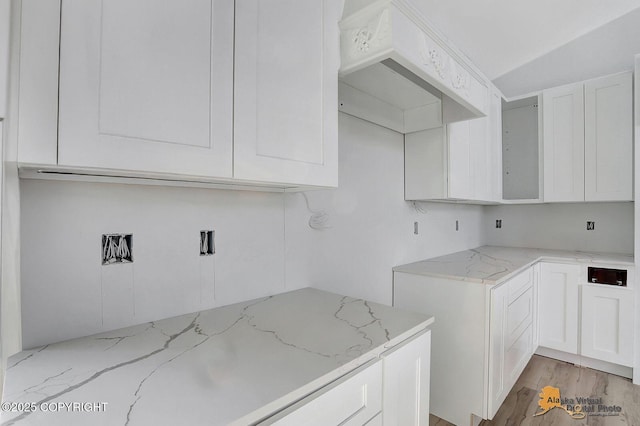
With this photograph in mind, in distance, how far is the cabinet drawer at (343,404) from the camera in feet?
2.19

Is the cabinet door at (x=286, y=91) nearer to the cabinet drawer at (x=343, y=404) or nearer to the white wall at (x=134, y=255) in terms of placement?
the white wall at (x=134, y=255)

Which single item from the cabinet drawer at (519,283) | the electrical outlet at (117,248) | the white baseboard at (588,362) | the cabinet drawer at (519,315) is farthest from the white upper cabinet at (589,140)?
A: the electrical outlet at (117,248)

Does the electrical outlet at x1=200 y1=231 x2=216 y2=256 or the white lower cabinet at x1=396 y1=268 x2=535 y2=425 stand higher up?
the electrical outlet at x1=200 y1=231 x2=216 y2=256

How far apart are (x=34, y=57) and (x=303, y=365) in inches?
33.5

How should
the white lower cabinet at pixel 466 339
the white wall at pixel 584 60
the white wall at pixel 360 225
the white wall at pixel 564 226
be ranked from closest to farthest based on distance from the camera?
1. the white wall at pixel 360 225
2. the white lower cabinet at pixel 466 339
3. the white wall at pixel 584 60
4. the white wall at pixel 564 226

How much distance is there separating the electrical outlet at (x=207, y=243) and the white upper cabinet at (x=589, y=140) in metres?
3.00

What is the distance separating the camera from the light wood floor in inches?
73.1

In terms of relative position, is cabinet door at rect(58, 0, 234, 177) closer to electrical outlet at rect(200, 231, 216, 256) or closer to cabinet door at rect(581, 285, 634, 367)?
electrical outlet at rect(200, 231, 216, 256)

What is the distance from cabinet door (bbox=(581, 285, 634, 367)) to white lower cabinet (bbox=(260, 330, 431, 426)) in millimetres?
2182

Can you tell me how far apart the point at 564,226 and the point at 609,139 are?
2.91ft

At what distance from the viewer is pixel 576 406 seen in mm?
2008

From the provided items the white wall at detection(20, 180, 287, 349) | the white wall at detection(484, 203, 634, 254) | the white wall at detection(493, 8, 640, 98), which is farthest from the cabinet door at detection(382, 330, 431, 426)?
the white wall at detection(493, 8, 640, 98)

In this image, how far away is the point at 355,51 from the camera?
1.17 meters

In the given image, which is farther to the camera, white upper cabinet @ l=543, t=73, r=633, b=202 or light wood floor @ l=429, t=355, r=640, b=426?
white upper cabinet @ l=543, t=73, r=633, b=202
